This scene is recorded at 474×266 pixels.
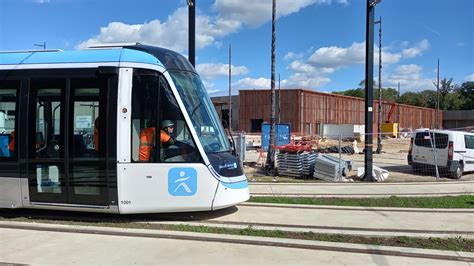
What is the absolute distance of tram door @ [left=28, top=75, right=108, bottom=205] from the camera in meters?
7.66

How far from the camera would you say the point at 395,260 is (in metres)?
5.79

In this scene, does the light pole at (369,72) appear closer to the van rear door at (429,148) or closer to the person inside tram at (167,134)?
the van rear door at (429,148)

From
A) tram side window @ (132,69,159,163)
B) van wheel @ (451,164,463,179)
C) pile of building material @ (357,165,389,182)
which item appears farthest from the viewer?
van wheel @ (451,164,463,179)

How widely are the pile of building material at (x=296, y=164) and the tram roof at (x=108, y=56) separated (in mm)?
8270

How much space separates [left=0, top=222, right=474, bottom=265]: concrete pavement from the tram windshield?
5.91 ft

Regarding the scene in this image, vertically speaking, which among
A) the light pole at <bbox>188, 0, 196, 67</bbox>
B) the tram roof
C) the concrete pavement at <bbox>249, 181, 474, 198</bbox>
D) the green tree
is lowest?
the concrete pavement at <bbox>249, 181, 474, 198</bbox>

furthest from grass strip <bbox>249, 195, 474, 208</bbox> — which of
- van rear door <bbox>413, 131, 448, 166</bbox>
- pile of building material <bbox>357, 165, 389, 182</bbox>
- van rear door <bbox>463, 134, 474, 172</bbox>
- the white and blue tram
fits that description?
van rear door <bbox>463, 134, 474, 172</bbox>

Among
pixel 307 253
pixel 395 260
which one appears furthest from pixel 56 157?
pixel 395 260

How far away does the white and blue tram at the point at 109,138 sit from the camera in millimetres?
7582

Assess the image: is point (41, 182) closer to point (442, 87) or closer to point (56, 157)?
point (56, 157)

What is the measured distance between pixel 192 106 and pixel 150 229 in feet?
7.12

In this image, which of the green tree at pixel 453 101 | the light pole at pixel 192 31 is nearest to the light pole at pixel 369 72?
the light pole at pixel 192 31

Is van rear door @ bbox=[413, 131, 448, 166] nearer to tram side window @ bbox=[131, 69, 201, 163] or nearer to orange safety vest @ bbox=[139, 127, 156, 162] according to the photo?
tram side window @ bbox=[131, 69, 201, 163]

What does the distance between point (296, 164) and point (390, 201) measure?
18.2ft
